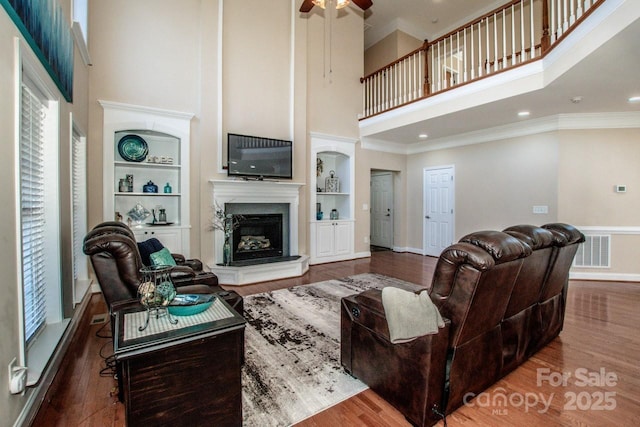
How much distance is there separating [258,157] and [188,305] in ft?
12.6

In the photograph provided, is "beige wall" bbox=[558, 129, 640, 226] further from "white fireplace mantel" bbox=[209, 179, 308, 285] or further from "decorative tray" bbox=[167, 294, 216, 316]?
"decorative tray" bbox=[167, 294, 216, 316]

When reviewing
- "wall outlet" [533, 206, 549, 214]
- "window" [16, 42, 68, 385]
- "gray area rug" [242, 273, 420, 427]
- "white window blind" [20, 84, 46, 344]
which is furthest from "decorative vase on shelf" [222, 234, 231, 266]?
"wall outlet" [533, 206, 549, 214]

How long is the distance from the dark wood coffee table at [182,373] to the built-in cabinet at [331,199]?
4648 mm

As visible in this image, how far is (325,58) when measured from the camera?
20.5ft

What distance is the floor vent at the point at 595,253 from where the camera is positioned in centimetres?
498

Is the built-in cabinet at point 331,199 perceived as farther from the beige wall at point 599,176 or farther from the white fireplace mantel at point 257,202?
the beige wall at point 599,176

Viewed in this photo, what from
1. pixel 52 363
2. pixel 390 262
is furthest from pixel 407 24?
pixel 52 363

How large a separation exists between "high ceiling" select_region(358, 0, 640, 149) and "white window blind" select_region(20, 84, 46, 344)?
4858 mm

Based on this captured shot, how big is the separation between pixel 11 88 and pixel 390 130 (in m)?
5.64

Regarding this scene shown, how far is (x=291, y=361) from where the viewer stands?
7.78 ft

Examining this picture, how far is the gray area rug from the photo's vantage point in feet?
6.06

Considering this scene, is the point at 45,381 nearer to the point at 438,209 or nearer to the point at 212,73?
the point at 212,73

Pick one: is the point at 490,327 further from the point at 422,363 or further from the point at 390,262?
the point at 390,262

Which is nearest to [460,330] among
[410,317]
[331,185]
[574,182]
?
[410,317]
